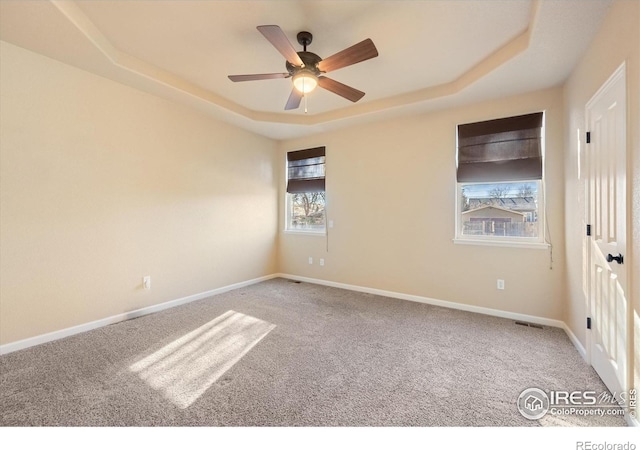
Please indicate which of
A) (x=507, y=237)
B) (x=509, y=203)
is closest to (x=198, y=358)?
(x=507, y=237)

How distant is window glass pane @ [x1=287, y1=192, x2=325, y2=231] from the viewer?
4812 mm

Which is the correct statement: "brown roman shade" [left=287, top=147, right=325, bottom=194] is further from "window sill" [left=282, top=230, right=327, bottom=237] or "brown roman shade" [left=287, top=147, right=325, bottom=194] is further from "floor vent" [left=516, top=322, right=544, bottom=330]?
"floor vent" [left=516, top=322, right=544, bottom=330]

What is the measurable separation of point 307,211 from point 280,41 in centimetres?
322

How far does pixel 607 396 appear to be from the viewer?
1.79 m

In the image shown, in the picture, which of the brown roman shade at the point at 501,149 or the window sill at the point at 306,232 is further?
the window sill at the point at 306,232

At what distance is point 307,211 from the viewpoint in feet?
16.4

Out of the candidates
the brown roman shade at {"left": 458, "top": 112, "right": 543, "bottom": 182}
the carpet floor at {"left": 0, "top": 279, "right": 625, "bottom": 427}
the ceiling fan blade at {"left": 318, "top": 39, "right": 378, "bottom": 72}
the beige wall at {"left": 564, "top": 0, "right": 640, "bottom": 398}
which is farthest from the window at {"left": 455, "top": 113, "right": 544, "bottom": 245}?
the ceiling fan blade at {"left": 318, "top": 39, "right": 378, "bottom": 72}

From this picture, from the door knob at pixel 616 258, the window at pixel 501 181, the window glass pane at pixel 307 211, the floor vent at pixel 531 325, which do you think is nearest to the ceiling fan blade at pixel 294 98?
the window glass pane at pixel 307 211

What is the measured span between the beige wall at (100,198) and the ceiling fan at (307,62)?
1659 millimetres

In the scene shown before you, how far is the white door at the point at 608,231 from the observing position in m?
1.68

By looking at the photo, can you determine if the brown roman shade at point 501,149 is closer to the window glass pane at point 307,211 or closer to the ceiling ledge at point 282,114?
the ceiling ledge at point 282,114

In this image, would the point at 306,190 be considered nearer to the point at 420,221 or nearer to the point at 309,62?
the point at 420,221

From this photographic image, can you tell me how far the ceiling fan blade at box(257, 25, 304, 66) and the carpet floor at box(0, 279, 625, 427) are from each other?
2441 mm
